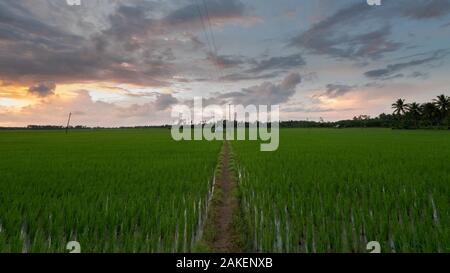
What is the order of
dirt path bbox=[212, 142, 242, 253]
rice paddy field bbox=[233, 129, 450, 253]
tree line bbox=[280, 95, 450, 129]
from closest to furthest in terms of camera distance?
rice paddy field bbox=[233, 129, 450, 253], dirt path bbox=[212, 142, 242, 253], tree line bbox=[280, 95, 450, 129]

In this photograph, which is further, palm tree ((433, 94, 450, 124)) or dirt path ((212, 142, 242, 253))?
palm tree ((433, 94, 450, 124))

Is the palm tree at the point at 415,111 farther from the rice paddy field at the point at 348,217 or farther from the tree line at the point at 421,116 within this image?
the rice paddy field at the point at 348,217

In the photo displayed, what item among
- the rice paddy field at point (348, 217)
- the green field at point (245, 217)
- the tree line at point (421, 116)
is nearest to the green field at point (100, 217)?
the green field at point (245, 217)

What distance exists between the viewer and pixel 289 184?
18.5 ft

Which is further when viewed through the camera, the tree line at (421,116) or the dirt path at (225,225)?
the tree line at (421,116)

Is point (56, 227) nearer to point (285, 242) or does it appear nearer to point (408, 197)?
point (285, 242)

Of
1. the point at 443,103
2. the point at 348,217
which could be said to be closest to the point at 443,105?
the point at 443,103

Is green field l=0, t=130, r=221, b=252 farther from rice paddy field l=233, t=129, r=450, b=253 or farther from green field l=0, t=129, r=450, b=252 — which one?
rice paddy field l=233, t=129, r=450, b=253

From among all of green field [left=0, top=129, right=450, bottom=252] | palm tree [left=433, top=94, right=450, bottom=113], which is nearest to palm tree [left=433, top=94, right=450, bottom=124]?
palm tree [left=433, top=94, right=450, bottom=113]

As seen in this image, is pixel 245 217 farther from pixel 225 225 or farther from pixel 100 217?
pixel 100 217

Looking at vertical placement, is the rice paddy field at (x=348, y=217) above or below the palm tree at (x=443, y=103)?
below

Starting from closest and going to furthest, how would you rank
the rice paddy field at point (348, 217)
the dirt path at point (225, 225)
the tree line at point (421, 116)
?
the rice paddy field at point (348, 217), the dirt path at point (225, 225), the tree line at point (421, 116)
